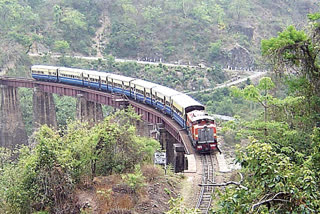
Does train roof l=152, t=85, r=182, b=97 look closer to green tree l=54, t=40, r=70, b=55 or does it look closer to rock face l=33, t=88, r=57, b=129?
rock face l=33, t=88, r=57, b=129

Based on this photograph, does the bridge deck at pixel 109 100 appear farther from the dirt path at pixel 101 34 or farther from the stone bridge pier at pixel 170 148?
the dirt path at pixel 101 34

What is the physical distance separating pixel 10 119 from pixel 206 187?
36.7 m

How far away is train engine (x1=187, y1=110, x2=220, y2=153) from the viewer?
Result: 24562 millimetres

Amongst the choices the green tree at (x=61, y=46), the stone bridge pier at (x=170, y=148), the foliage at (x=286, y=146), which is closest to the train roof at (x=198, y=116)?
the foliage at (x=286, y=146)

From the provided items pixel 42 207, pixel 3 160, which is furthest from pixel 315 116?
pixel 3 160

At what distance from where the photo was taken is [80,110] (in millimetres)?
41812

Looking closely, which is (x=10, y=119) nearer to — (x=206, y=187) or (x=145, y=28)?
(x=206, y=187)

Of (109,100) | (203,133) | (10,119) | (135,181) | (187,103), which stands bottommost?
(135,181)

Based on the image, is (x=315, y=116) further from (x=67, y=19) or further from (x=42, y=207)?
(x=67, y=19)

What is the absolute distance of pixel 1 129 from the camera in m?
50.2

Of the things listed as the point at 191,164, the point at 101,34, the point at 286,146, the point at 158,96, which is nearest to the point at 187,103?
the point at 158,96

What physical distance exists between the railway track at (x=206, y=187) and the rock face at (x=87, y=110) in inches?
759

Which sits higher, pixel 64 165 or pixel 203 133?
pixel 203 133

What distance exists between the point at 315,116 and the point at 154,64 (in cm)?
5756
